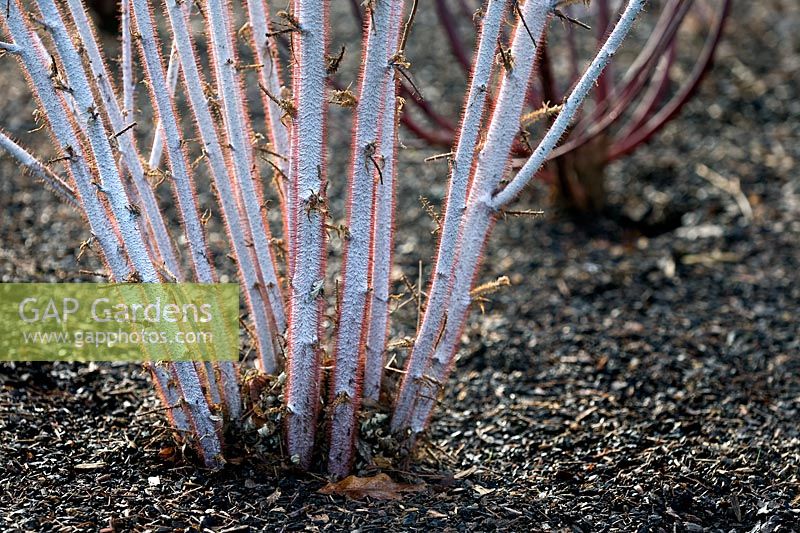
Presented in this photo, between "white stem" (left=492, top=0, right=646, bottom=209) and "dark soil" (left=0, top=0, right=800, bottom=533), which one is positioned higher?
"white stem" (left=492, top=0, right=646, bottom=209)

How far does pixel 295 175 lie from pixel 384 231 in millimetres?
299

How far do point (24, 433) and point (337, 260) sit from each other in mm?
1717

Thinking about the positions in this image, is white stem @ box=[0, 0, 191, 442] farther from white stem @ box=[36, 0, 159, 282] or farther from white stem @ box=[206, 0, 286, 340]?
white stem @ box=[206, 0, 286, 340]

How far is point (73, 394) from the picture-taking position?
8.00ft

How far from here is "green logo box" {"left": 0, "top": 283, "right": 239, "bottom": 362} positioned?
1907 millimetres

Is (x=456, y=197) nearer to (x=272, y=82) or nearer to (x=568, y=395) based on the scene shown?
(x=272, y=82)

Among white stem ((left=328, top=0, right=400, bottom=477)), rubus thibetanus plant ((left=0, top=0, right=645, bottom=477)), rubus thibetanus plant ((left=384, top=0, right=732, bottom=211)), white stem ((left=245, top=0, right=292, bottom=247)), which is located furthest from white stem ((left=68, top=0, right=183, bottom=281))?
rubus thibetanus plant ((left=384, top=0, right=732, bottom=211))

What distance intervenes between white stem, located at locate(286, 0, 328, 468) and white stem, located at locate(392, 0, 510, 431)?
226 mm

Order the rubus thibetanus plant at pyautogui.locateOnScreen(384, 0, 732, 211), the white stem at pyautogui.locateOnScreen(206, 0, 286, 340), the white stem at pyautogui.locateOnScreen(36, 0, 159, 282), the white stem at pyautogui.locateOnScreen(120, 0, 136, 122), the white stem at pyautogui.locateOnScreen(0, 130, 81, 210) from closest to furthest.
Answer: the white stem at pyautogui.locateOnScreen(36, 0, 159, 282)
the white stem at pyautogui.locateOnScreen(0, 130, 81, 210)
the white stem at pyautogui.locateOnScreen(206, 0, 286, 340)
the white stem at pyautogui.locateOnScreen(120, 0, 136, 122)
the rubus thibetanus plant at pyautogui.locateOnScreen(384, 0, 732, 211)

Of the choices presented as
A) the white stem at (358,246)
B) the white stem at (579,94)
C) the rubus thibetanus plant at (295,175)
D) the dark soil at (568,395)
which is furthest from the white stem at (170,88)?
the white stem at (579,94)

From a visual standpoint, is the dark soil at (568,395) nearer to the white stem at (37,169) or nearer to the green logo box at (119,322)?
the green logo box at (119,322)

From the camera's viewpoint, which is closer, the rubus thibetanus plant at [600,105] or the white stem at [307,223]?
the white stem at [307,223]

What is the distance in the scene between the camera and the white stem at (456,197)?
1809 millimetres

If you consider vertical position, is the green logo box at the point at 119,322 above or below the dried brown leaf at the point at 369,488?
above
